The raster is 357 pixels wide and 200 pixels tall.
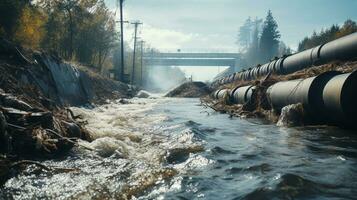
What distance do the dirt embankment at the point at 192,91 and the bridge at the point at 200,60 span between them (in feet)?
238

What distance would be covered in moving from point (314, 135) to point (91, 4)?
39.9 m

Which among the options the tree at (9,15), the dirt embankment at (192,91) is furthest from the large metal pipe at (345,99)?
the dirt embankment at (192,91)

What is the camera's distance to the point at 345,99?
10141 millimetres

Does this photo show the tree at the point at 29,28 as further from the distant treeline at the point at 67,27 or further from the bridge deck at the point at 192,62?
the bridge deck at the point at 192,62

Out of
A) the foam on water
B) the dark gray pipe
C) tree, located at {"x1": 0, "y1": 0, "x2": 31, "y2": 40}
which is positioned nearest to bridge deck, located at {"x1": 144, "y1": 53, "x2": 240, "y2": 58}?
tree, located at {"x1": 0, "y1": 0, "x2": 31, "y2": 40}

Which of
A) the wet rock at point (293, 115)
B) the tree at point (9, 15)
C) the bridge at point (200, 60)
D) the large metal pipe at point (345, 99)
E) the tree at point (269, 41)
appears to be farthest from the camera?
the bridge at point (200, 60)

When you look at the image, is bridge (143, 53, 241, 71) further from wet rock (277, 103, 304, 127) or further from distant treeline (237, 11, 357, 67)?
wet rock (277, 103, 304, 127)

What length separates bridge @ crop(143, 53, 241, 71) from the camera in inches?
4776

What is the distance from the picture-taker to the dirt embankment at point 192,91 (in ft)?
147

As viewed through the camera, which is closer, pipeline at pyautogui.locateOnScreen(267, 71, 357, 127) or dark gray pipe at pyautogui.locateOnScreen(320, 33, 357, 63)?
pipeline at pyautogui.locateOnScreen(267, 71, 357, 127)

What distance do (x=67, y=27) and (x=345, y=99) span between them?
3731 cm

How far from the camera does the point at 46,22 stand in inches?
1484

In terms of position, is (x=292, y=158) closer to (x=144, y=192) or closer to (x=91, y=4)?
(x=144, y=192)

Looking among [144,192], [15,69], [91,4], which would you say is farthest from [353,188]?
[91,4]
